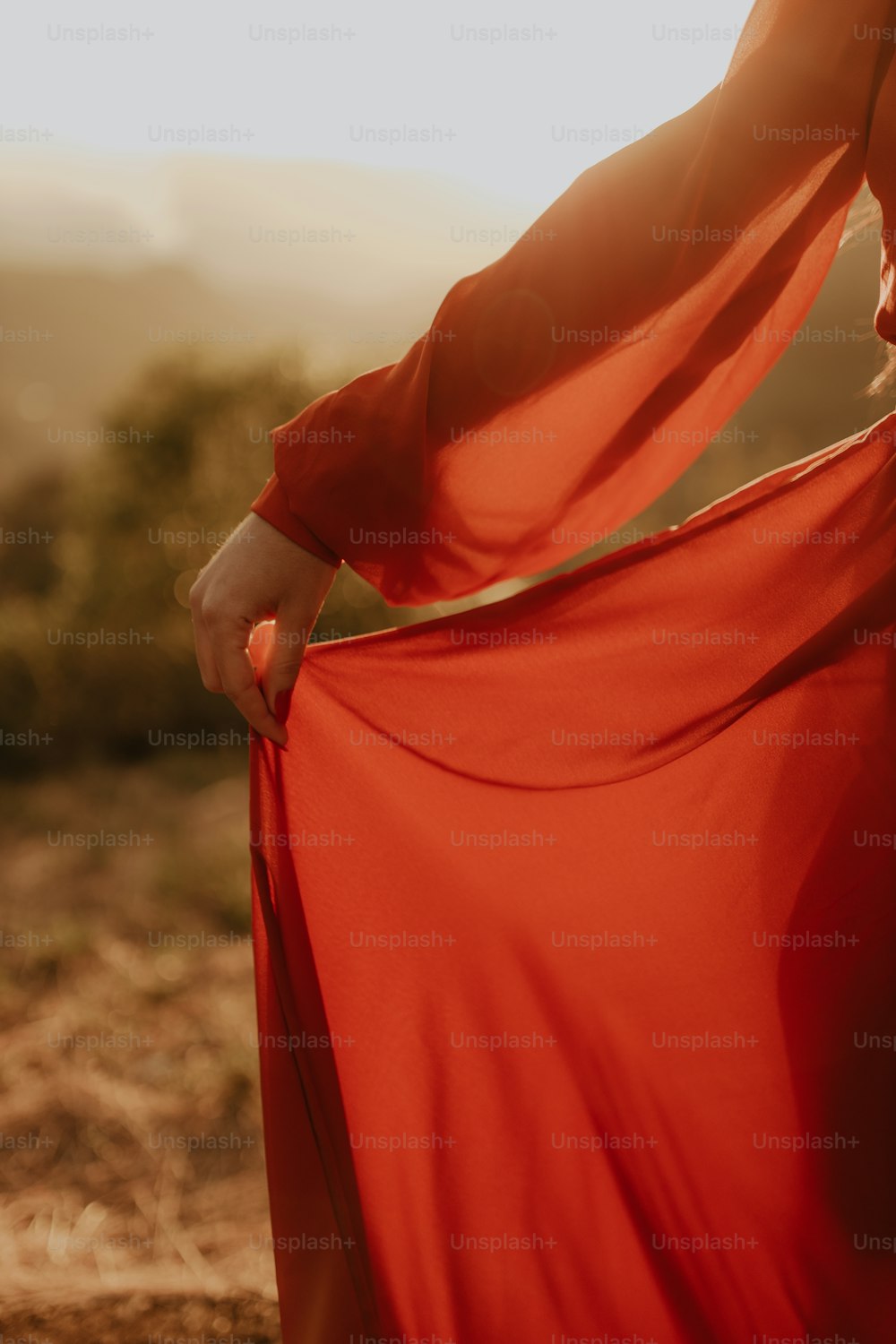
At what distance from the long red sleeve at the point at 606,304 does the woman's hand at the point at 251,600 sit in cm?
2

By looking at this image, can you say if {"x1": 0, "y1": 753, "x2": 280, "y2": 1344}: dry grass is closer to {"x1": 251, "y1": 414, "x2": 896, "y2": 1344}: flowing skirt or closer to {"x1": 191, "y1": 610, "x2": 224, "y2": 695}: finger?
{"x1": 251, "y1": 414, "x2": 896, "y2": 1344}: flowing skirt

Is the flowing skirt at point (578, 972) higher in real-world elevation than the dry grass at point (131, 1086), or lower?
higher

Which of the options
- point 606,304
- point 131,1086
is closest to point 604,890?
point 606,304

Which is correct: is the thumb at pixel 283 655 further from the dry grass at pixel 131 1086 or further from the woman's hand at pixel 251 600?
the dry grass at pixel 131 1086

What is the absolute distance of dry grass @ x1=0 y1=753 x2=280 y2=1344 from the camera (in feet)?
5.20

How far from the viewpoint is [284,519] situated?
3.14 feet

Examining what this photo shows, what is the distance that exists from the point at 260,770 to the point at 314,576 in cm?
27

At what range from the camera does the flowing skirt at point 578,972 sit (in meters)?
1.09

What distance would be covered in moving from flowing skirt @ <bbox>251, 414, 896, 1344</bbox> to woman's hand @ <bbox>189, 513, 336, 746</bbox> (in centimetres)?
14

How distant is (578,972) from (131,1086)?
1961 mm

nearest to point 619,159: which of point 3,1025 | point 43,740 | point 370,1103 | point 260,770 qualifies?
point 260,770

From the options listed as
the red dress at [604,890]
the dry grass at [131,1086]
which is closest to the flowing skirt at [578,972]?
the red dress at [604,890]

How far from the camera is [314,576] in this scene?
977mm

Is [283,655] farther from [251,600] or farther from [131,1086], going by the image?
[131,1086]
